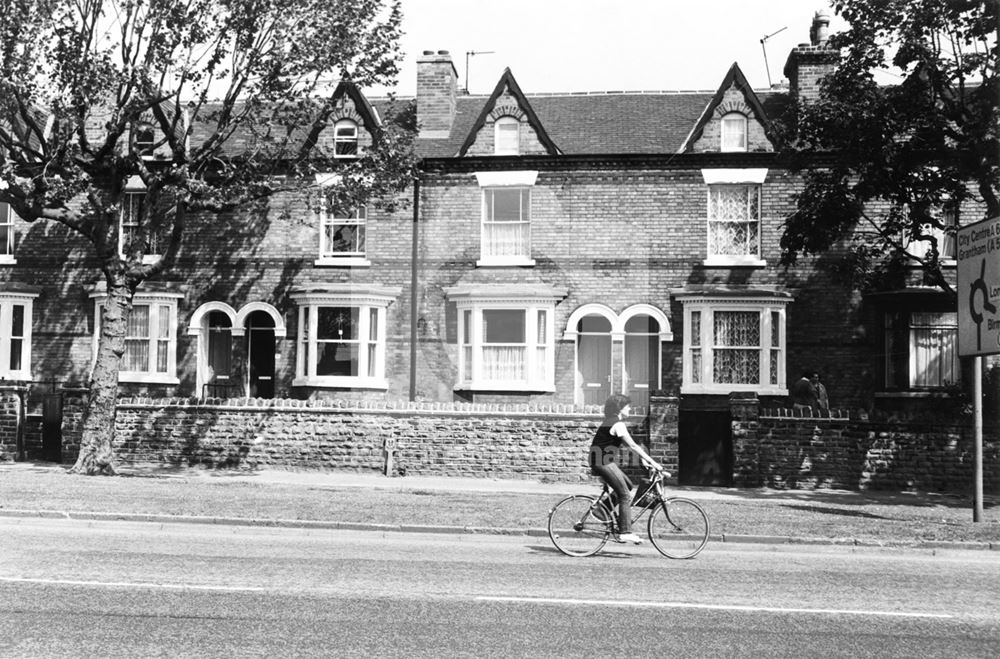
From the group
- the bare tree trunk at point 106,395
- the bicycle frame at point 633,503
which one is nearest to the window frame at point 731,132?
the bare tree trunk at point 106,395

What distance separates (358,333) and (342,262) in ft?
6.61

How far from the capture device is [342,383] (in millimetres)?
24750

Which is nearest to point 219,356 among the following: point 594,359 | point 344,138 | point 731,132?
point 344,138

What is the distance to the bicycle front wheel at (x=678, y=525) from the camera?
36.8ft

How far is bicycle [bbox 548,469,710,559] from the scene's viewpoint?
11.3 meters

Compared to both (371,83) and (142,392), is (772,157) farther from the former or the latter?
(142,392)

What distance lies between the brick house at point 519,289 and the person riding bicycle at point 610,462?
13.1 meters

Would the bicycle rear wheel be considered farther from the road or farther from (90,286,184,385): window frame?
(90,286,184,385): window frame

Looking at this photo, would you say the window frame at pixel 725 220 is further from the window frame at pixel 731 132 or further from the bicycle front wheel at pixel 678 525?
the bicycle front wheel at pixel 678 525

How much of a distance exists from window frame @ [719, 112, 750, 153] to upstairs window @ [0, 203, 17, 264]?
19348mm

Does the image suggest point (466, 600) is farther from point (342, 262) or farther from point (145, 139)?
point (145, 139)

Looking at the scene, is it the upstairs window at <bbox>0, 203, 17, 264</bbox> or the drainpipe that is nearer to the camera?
the drainpipe

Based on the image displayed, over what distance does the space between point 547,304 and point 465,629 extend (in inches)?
699

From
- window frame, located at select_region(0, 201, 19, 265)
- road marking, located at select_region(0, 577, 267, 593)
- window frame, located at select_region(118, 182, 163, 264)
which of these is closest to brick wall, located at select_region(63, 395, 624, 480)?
window frame, located at select_region(118, 182, 163, 264)
